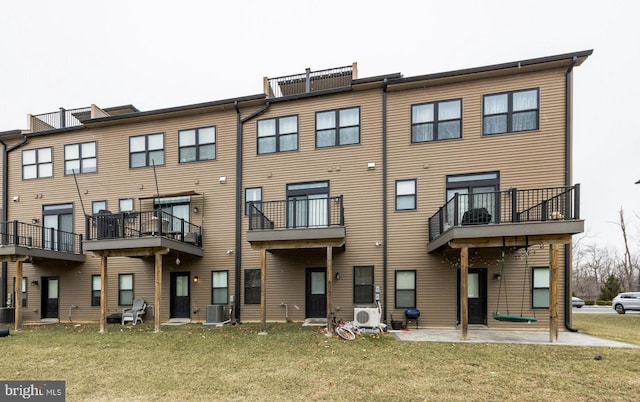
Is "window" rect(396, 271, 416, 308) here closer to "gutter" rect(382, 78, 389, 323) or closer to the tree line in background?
"gutter" rect(382, 78, 389, 323)

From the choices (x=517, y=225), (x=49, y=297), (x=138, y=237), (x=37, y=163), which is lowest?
(x=49, y=297)

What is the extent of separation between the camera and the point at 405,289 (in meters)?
11.2

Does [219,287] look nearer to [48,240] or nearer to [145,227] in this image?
[145,227]

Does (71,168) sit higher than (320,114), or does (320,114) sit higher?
(320,114)

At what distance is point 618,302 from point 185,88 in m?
136

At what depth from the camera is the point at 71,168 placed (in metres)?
14.2

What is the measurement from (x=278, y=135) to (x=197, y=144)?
3.38 metres

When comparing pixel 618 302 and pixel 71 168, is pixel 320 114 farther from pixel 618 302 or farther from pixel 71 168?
pixel 618 302

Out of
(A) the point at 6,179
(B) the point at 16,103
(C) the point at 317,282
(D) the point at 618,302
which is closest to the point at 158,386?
(C) the point at 317,282

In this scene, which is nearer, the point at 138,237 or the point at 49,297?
the point at 138,237

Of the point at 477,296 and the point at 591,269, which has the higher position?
the point at 477,296

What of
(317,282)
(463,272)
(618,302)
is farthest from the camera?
(618,302)

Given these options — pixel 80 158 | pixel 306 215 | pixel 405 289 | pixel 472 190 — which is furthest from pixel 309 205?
pixel 80 158

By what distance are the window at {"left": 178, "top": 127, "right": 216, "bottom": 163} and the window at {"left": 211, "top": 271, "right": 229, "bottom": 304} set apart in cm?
456
